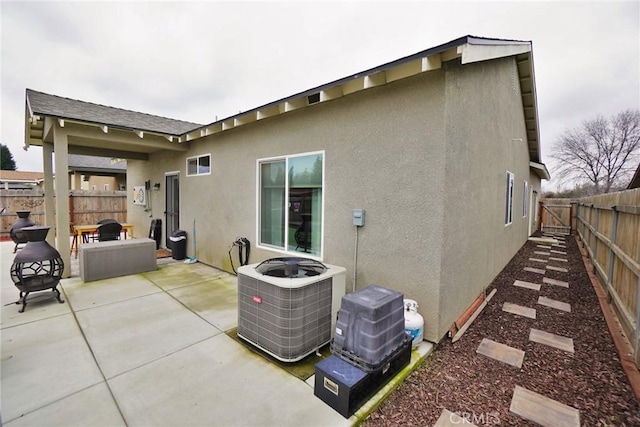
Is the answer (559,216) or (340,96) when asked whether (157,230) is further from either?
(559,216)

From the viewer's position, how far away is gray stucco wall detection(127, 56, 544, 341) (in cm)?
317

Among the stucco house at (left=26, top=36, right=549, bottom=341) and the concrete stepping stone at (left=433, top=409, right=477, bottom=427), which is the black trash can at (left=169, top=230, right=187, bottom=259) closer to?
the stucco house at (left=26, top=36, right=549, bottom=341)

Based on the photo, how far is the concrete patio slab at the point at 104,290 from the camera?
4.39 m

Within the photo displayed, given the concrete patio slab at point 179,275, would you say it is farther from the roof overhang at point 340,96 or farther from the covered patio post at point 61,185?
the roof overhang at point 340,96

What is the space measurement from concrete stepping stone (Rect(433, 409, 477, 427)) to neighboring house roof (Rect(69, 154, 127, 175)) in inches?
630

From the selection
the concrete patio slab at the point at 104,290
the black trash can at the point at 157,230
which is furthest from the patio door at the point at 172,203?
the concrete patio slab at the point at 104,290

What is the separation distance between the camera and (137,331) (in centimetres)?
344

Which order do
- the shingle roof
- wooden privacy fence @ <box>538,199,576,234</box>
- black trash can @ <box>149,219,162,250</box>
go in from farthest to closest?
wooden privacy fence @ <box>538,199,576,234</box> → black trash can @ <box>149,219,162,250</box> → the shingle roof

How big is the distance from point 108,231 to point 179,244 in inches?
68.2

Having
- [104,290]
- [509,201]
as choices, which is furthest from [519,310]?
[104,290]

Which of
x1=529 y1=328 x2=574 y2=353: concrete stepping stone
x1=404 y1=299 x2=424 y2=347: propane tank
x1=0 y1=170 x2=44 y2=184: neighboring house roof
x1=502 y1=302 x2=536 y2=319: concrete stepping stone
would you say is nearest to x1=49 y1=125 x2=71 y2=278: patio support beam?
x1=404 y1=299 x2=424 y2=347: propane tank

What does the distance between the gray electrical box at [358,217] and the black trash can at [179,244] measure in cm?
552

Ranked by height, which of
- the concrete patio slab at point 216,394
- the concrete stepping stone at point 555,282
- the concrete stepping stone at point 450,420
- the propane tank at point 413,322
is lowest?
the concrete stepping stone at point 450,420

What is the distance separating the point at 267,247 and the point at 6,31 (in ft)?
22.7
